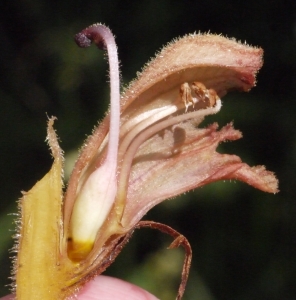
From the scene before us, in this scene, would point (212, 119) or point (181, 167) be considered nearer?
point (181, 167)

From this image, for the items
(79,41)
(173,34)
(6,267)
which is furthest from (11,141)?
(79,41)

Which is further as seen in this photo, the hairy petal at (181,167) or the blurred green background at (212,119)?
the blurred green background at (212,119)

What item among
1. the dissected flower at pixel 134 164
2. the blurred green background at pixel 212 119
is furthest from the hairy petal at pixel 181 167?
the blurred green background at pixel 212 119

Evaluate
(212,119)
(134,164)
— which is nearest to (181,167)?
(134,164)

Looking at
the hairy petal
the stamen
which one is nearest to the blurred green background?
the hairy petal

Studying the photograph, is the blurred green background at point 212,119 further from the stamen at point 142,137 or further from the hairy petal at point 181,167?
the stamen at point 142,137

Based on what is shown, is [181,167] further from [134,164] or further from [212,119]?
[212,119]
